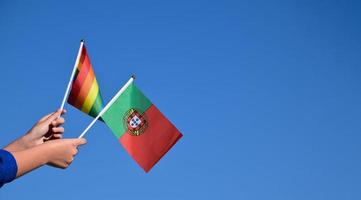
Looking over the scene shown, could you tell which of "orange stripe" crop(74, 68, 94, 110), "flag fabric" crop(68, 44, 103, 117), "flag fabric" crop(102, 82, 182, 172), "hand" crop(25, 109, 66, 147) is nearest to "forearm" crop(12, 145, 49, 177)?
"hand" crop(25, 109, 66, 147)

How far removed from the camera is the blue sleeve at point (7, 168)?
2.77 m

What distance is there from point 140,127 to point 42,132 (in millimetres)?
3952

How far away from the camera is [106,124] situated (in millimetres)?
8023

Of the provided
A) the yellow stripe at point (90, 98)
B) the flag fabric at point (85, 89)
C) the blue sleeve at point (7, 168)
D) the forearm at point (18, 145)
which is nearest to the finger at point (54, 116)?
the forearm at point (18, 145)

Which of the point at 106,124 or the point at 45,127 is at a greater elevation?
the point at 106,124

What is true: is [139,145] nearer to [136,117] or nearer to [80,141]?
[136,117]

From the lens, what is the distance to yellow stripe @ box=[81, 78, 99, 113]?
24.4 feet

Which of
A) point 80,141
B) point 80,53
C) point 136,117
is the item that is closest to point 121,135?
point 136,117

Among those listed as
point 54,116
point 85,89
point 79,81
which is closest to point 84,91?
point 85,89

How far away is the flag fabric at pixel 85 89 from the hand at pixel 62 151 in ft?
11.2

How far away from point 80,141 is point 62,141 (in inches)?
11.2

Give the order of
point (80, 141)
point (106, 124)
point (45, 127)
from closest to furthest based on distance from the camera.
→ point (80, 141) < point (45, 127) < point (106, 124)

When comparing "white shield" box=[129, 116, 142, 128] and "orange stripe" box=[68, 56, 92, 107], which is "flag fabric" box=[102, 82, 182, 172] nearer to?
"white shield" box=[129, 116, 142, 128]

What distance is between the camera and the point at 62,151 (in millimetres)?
3547
